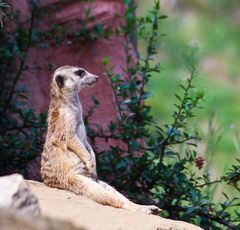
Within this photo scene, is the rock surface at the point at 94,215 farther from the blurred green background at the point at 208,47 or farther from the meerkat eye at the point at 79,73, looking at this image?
the blurred green background at the point at 208,47

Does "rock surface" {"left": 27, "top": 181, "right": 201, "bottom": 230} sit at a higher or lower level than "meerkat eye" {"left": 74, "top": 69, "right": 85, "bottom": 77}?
lower

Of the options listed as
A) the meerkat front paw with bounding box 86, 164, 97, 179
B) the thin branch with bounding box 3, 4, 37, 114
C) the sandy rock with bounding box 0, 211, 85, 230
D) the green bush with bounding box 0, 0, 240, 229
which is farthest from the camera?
the thin branch with bounding box 3, 4, 37, 114

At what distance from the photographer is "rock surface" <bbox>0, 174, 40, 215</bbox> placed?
4.07 metres

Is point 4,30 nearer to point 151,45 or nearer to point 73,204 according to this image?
point 151,45

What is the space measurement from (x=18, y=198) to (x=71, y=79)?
2.06 meters

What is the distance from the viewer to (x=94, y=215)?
490 centimetres

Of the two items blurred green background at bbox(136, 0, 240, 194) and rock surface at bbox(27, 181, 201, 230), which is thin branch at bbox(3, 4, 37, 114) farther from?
blurred green background at bbox(136, 0, 240, 194)

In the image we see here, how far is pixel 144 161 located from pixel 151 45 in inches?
34.8

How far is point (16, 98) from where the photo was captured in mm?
7277

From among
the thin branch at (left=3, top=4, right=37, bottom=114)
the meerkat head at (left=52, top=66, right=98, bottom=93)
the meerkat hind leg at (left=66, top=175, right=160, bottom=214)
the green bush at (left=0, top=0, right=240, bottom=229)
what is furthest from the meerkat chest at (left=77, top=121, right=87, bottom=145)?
the thin branch at (left=3, top=4, right=37, bottom=114)

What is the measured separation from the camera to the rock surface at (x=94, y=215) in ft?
15.6

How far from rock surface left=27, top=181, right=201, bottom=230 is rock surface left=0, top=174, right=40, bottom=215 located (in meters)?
0.44

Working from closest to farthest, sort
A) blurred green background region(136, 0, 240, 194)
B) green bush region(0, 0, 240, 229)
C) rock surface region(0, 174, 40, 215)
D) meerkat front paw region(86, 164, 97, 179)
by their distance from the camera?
rock surface region(0, 174, 40, 215)
meerkat front paw region(86, 164, 97, 179)
green bush region(0, 0, 240, 229)
blurred green background region(136, 0, 240, 194)

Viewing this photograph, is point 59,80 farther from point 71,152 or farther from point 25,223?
point 25,223
